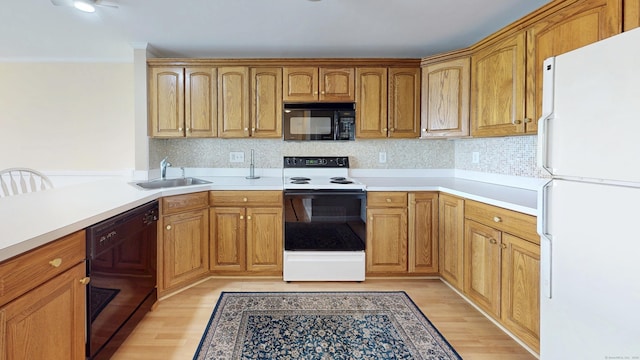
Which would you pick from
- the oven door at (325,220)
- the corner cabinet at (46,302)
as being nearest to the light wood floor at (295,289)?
the oven door at (325,220)

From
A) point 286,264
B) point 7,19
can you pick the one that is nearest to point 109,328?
point 286,264

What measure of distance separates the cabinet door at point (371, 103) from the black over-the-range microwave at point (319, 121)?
0.28 feet

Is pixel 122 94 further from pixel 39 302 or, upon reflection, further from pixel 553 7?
pixel 553 7

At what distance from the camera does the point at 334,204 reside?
2.84 meters

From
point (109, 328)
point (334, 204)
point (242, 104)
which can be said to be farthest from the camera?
point (242, 104)

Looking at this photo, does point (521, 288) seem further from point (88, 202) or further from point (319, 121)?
point (88, 202)

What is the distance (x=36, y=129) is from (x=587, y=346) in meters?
4.94

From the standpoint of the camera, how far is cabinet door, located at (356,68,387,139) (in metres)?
3.14

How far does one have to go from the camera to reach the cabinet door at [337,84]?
10.3 feet

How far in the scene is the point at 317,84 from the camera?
3141 millimetres

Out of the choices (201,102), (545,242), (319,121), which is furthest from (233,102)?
(545,242)

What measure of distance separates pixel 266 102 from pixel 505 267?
8.03ft

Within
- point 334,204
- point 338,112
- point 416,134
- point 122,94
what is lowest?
point 334,204

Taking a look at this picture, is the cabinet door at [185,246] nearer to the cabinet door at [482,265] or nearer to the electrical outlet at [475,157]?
the cabinet door at [482,265]
